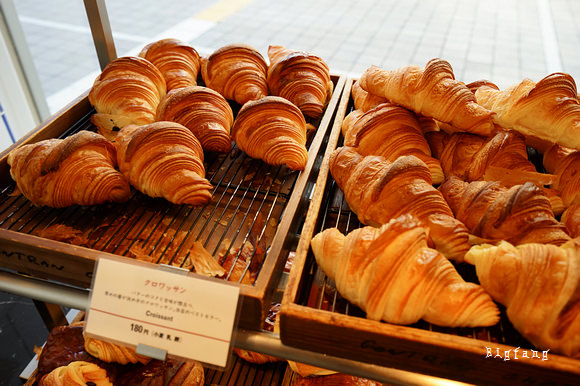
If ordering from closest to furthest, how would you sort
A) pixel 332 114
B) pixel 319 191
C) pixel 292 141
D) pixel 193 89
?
1. pixel 319 191
2. pixel 292 141
3. pixel 193 89
4. pixel 332 114

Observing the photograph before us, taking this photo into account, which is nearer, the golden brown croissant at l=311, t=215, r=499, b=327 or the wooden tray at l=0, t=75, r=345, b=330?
the golden brown croissant at l=311, t=215, r=499, b=327

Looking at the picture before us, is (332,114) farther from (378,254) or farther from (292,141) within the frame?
(378,254)

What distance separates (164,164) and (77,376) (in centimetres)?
72

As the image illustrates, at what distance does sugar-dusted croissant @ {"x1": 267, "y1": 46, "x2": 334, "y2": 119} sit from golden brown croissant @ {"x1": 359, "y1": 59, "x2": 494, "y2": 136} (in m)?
0.37

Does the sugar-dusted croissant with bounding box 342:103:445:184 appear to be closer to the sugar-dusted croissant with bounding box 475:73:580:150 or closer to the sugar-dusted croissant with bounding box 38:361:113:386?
the sugar-dusted croissant with bounding box 475:73:580:150

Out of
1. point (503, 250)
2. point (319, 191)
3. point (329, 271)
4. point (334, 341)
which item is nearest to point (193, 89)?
point (319, 191)

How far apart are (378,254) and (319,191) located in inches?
13.9

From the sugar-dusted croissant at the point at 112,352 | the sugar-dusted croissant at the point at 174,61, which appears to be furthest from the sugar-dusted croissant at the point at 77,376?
the sugar-dusted croissant at the point at 174,61

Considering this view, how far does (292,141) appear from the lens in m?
1.39

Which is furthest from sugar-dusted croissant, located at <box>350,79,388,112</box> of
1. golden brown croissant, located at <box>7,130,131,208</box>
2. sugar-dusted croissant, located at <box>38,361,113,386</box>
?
sugar-dusted croissant, located at <box>38,361,113,386</box>

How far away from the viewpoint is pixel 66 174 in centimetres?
123

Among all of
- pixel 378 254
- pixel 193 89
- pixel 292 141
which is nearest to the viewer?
pixel 378 254

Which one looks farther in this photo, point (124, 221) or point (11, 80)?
point (11, 80)

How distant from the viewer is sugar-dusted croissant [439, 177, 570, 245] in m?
0.97
